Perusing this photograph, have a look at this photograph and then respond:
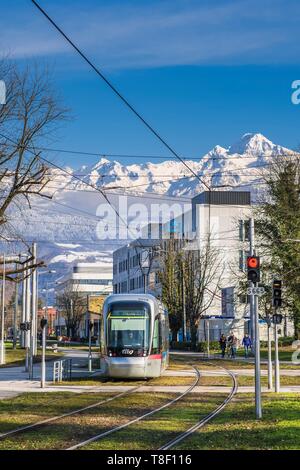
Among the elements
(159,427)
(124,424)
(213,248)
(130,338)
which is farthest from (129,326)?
(213,248)

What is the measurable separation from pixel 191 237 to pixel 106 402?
244 feet

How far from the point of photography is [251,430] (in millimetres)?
15977

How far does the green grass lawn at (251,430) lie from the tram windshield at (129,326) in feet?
31.5

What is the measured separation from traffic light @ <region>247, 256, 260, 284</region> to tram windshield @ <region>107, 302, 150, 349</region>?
13006 mm

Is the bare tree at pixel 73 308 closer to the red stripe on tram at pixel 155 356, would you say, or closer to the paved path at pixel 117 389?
the red stripe on tram at pixel 155 356

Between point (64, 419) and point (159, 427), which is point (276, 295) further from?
point (159, 427)

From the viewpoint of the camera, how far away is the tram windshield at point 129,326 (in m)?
31.5

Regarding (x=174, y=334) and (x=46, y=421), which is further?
(x=174, y=334)

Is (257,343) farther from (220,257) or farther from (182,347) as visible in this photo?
(220,257)

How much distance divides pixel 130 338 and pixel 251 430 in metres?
15.8

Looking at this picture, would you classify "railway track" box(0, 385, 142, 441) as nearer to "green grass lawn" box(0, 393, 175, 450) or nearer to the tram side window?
"green grass lawn" box(0, 393, 175, 450)

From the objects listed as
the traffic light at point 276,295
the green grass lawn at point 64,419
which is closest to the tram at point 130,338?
the green grass lawn at point 64,419

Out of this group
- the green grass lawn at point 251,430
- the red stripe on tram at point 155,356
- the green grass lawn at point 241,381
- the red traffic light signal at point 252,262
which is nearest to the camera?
the green grass lawn at point 251,430

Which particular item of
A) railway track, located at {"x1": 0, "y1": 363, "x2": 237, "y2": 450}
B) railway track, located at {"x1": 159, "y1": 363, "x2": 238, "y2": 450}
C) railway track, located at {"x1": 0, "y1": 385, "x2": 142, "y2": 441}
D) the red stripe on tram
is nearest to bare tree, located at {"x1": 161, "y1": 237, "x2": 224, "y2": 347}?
the red stripe on tram
